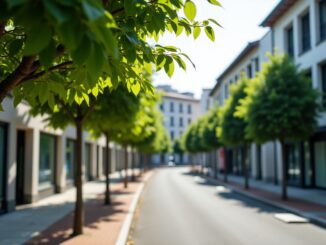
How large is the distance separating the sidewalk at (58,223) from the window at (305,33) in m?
14.3

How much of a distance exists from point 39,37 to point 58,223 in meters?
11.2

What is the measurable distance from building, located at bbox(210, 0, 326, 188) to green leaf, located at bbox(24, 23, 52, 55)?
20054 mm

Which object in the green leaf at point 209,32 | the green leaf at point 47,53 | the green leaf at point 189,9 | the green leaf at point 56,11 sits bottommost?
the green leaf at point 47,53

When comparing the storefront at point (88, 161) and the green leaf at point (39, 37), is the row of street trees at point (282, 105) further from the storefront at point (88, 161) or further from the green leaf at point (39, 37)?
the green leaf at point (39, 37)

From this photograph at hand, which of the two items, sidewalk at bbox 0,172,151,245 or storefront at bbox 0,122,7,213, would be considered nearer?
sidewalk at bbox 0,172,151,245

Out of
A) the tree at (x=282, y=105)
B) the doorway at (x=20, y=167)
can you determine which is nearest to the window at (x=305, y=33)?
the tree at (x=282, y=105)

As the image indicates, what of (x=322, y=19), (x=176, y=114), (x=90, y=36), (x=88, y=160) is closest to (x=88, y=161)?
(x=88, y=160)

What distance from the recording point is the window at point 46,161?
19531 mm

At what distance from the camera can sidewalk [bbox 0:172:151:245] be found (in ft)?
33.2

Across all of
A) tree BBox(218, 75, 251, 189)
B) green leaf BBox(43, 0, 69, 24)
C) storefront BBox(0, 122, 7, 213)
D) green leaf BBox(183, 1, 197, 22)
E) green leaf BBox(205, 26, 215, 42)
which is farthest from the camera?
tree BBox(218, 75, 251, 189)

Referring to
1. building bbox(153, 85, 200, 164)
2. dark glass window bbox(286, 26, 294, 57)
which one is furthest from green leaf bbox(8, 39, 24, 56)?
building bbox(153, 85, 200, 164)

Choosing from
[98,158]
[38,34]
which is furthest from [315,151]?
[38,34]

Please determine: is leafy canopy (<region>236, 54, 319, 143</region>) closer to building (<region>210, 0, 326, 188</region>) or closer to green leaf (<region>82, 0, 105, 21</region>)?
building (<region>210, 0, 326, 188</region>)

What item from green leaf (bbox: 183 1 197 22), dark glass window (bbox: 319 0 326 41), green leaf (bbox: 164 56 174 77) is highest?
dark glass window (bbox: 319 0 326 41)
